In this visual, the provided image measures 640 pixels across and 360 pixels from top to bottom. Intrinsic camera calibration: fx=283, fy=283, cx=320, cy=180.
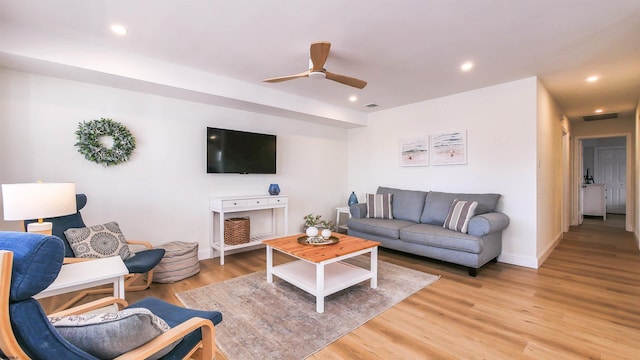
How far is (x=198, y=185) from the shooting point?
12.7 feet

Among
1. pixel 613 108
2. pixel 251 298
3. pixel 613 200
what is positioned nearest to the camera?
pixel 251 298

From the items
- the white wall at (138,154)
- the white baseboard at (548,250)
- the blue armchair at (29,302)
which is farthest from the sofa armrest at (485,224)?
the blue armchair at (29,302)

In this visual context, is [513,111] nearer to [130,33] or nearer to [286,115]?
[286,115]

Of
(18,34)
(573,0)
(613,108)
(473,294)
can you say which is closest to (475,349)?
(473,294)

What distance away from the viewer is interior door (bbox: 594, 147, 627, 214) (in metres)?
8.03

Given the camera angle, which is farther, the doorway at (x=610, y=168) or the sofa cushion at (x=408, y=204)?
the doorway at (x=610, y=168)

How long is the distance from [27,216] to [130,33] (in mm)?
1634

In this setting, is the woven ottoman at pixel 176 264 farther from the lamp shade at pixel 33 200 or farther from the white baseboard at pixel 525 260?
the white baseboard at pixel 525 260

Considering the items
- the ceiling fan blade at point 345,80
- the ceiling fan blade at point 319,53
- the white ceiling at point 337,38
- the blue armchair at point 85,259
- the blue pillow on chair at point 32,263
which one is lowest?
the blue armchair at point 85,259

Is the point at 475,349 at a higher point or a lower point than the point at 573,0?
lower

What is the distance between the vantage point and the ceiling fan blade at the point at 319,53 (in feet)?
7.72

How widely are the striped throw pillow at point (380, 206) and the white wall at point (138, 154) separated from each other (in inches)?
51.6

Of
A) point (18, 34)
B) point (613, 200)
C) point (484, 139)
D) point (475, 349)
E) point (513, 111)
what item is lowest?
point (475, 349)

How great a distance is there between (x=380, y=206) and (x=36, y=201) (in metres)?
3.89
